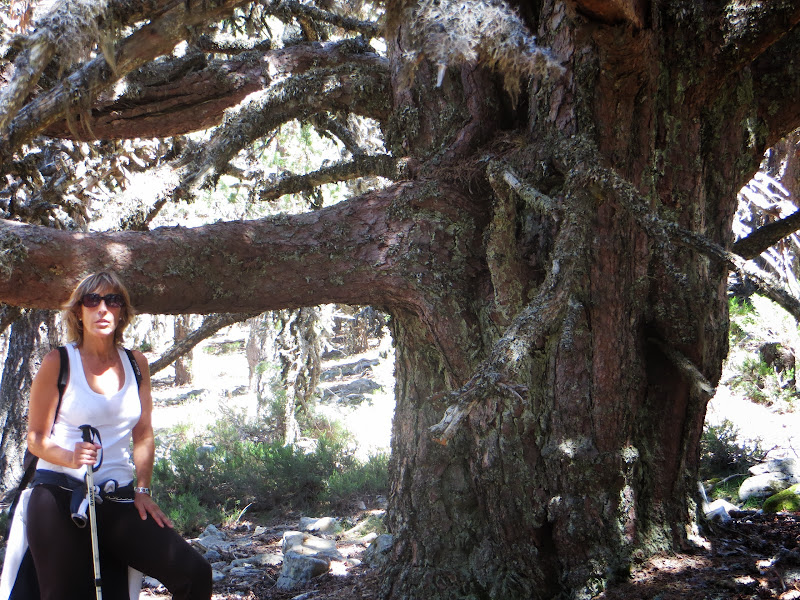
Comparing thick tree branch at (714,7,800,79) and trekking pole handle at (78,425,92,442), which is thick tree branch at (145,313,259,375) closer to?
trekking pole handle at (78,425,92,442)

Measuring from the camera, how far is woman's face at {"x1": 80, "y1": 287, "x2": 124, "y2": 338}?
2.75m

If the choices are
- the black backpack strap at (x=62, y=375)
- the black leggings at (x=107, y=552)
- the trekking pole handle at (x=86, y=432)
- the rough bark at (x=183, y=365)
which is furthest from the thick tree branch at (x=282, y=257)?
the rough bark at (x=183, y=365)

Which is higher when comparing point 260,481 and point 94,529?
point 94,529

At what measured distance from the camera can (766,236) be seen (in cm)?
376

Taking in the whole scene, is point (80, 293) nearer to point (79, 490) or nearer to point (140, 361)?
point (140, 361)

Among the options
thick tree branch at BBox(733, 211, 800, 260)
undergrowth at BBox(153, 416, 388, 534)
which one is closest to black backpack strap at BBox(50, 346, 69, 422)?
thick tree branch at BBox(733, 211, 800, 260)

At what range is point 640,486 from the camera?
11.1 feet

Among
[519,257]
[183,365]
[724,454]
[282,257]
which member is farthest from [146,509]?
[183,365]

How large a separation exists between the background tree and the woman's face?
0.35 meters

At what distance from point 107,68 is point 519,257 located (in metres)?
2.45

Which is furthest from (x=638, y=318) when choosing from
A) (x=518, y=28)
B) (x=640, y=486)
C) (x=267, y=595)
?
(x=267, y=595)

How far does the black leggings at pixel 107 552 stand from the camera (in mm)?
2463

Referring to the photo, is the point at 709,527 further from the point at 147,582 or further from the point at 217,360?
the point at 217,360

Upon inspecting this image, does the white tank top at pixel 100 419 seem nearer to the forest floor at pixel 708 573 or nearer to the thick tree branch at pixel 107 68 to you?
the thick tree branch at pixel 107 68
